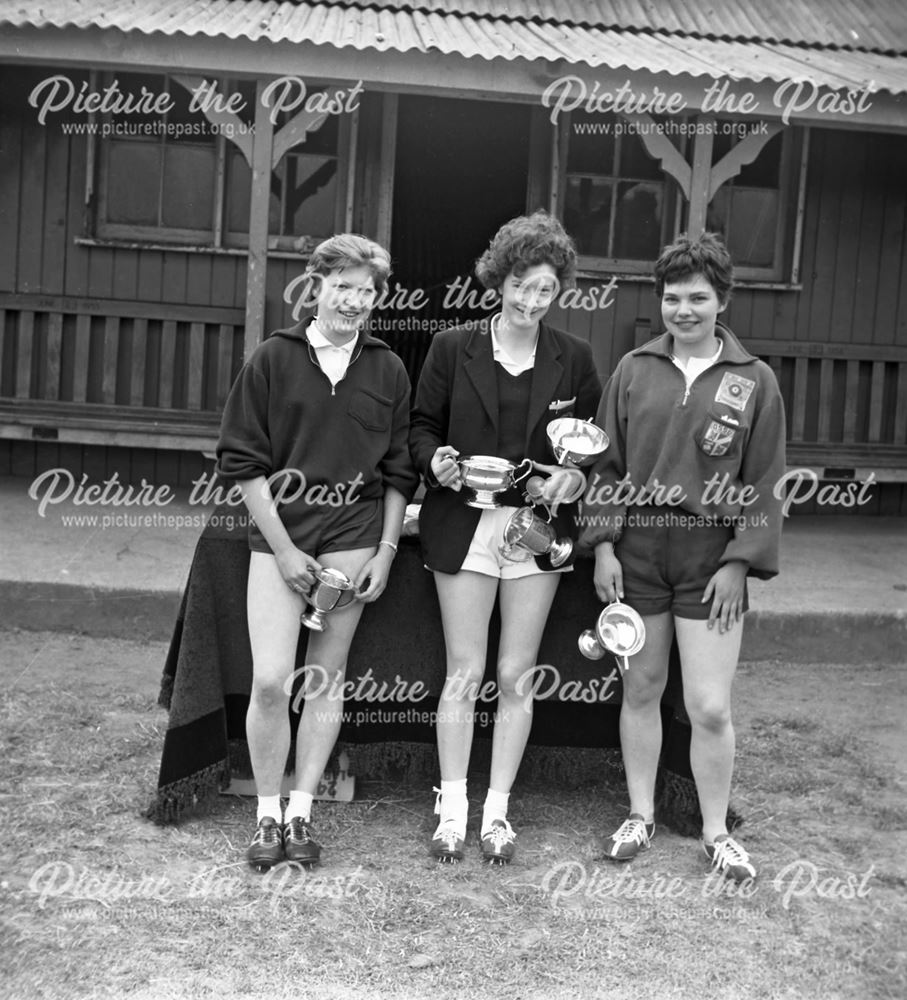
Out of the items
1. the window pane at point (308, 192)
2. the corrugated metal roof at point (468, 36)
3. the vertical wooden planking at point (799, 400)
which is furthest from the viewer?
the vertical wooden planking at point (799, 400)

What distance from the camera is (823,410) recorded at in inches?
366

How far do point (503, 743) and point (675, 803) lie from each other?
63cm

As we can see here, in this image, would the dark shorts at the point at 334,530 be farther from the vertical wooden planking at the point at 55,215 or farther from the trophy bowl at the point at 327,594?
the vertical wooden planking at the point at 55,215

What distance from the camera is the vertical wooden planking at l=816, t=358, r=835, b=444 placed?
927 centimetres

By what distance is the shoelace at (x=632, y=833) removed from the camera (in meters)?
4.03

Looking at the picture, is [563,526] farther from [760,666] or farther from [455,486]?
[760,666]

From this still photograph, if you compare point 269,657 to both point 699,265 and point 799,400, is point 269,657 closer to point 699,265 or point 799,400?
point 699,265

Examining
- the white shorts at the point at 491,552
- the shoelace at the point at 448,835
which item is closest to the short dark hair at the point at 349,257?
the white shorts at the point at 491,552

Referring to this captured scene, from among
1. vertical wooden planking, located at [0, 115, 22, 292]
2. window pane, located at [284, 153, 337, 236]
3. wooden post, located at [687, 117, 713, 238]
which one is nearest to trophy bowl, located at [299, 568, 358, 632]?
wooden post, located at [687, 117, 713, 238]

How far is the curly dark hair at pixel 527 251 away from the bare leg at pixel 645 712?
1098mm

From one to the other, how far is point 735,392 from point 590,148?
5.90m

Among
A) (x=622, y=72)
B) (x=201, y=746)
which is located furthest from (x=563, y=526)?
(x=622, y=72)

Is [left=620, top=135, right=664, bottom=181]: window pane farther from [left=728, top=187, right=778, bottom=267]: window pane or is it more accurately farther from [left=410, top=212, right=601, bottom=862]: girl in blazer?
[left=410, top=212, right=601, bottom=862]: girl in blazer

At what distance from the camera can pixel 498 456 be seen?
155 inches
